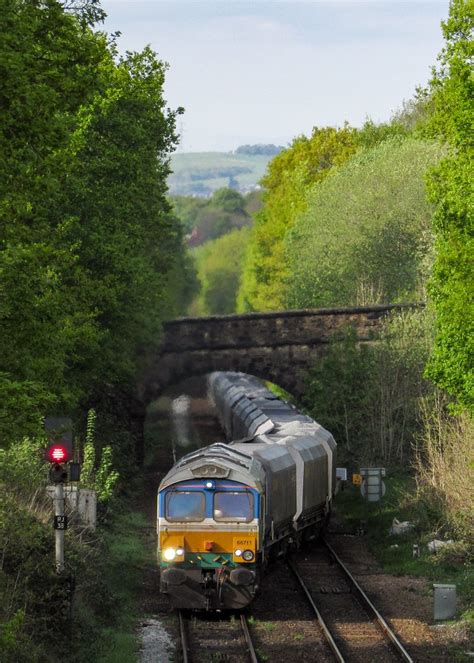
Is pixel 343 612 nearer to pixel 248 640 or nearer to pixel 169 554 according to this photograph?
pixel 248 640

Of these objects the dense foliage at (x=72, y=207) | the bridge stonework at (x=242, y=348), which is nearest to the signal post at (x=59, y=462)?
the dense foliage at (x=72, y=207)

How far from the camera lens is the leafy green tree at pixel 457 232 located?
3262 centimetres

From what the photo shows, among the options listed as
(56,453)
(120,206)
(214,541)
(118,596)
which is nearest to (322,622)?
(214,541)

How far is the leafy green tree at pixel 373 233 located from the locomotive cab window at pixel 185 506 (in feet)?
122

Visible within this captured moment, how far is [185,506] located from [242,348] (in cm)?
3000

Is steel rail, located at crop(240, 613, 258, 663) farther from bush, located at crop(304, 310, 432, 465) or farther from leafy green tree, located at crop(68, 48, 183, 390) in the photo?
bush, located at crop(304, 310, 432, 465)

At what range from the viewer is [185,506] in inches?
1048

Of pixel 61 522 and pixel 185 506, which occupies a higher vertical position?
pixel 61 522

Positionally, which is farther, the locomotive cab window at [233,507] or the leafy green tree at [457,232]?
the leafy green tree at [457,232]

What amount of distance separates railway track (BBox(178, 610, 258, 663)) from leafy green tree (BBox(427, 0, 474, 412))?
976 centimetres

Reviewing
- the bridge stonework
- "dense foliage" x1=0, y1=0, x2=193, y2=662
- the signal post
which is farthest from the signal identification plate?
the bridge stonework

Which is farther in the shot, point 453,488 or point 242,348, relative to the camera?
point 242,348

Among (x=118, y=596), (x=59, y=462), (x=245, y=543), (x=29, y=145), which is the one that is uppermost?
(x=29, y=145)

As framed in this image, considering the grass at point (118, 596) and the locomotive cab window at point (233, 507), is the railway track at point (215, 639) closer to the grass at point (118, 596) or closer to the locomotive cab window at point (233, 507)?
the grass at point (118, 596)
